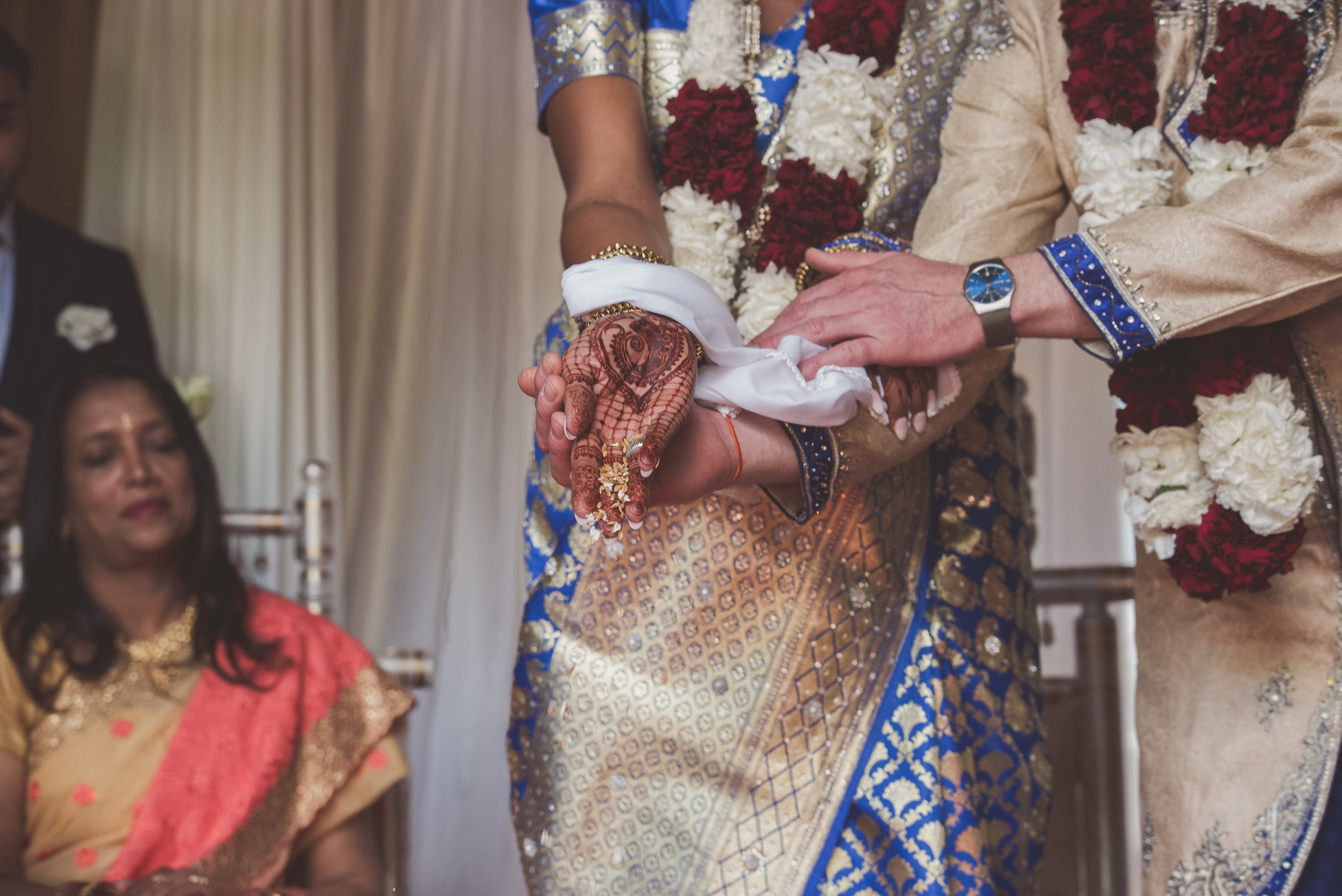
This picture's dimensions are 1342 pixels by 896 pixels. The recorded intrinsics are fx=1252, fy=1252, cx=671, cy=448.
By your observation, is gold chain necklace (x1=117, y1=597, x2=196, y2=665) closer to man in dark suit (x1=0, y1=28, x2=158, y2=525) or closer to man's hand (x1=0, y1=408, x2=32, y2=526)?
man's hand (x1=0, y1=408, x2=32, y2=526)

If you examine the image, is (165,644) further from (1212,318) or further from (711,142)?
(1212,318)

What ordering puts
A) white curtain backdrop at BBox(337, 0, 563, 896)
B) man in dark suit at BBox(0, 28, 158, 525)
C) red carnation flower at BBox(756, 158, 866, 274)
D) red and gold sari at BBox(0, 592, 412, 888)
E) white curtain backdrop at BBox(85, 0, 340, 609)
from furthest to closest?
white curtain backdrop at BBox(85, 0, 340, 609), man in dark suit at BBox(0, 28, 158, 525), white curtain backdrop at BBox(337, 0, 563, 896), red and gold sari at BBox(0, 592, 412, 888), red carnation flower at BBox(756, 158, 866, 274)

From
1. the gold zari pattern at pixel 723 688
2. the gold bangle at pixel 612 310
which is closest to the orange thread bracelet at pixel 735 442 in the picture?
the gold bangle at pixel 612 310

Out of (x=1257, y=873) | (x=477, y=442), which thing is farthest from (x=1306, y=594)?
(x=477, y=442)

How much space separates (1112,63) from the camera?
52.2 inches

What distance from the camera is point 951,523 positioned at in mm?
1451

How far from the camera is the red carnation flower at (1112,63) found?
1.33 meters

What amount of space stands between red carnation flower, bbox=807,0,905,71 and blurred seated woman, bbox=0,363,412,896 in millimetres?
1518

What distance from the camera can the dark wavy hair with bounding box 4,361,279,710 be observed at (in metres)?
2.29

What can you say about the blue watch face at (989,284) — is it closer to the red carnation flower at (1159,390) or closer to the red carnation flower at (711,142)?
the red carnation flower at (1159,390)

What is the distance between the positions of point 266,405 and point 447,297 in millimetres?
1421

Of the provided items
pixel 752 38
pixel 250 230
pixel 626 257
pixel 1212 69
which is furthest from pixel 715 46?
pixel 250 230

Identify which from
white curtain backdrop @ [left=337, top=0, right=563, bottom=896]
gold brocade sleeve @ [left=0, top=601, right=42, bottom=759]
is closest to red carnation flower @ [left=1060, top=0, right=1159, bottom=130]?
white curtain backdrop @ [left=337, top=0, right=563, bottom=896]

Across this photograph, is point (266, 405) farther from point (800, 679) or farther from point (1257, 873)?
point (1257, 873)
